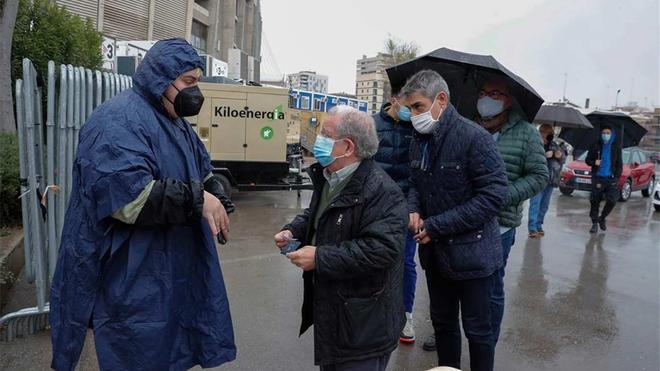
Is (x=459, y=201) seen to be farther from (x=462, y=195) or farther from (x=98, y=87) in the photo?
(x=98, y=87)

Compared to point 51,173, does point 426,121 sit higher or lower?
higher

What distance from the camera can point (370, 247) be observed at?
82.7 inches

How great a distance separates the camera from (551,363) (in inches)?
150

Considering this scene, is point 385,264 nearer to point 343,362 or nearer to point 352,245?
point 352,245

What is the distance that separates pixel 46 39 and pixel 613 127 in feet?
35.5

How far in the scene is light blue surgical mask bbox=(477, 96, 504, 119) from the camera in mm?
3367

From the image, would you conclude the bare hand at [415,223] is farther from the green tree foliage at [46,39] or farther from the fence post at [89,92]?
the green tree foliage at [46,39]

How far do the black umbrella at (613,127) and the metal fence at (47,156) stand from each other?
870 centimetres

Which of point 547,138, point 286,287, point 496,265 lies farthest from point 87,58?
point 496,265

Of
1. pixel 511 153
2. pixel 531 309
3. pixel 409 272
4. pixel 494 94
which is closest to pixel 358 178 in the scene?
pixel 511 153

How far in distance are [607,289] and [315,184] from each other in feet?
16.1

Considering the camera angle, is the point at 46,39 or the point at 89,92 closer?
the point at 89,92

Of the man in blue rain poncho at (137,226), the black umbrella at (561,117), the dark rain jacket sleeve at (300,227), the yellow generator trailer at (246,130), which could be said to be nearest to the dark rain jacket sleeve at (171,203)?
the man in blue rain poncho at (137,226)

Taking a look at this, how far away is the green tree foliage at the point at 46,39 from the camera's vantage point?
9250 mm
